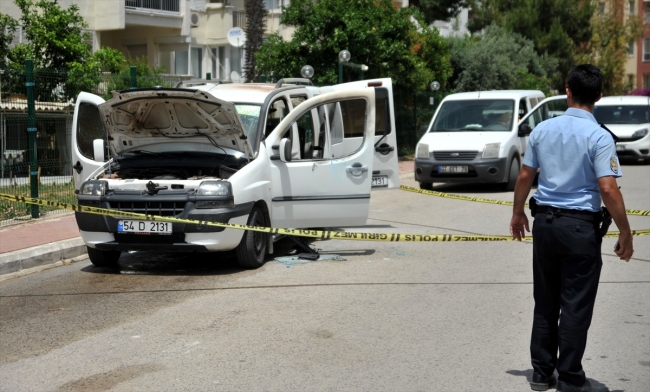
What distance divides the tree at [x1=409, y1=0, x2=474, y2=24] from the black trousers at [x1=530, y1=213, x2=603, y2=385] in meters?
37.9

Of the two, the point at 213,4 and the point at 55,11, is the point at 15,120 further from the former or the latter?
the point at 213,4

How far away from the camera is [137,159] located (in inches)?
390

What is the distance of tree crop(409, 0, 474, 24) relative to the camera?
42.6m

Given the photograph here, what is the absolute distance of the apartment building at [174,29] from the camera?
30.8 m

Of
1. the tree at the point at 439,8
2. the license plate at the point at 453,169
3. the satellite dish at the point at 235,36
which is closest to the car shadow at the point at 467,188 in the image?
the license plate at the point at 453,169

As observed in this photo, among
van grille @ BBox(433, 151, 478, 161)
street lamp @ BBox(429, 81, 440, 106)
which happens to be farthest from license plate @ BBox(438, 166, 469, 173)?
street lamp @ BBox(429, 81, 440, 106)

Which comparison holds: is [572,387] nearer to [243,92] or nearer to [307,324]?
[307,324]

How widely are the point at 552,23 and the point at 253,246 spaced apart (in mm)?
40273

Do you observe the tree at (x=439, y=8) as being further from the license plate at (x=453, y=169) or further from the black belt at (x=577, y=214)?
the black belt at (x=577, y=214)

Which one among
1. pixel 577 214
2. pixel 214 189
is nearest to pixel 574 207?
pixel 577 214

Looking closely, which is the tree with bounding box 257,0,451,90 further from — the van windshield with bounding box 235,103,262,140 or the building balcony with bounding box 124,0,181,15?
the van windshield with bounding box 235,103,262,140

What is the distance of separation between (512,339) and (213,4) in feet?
102

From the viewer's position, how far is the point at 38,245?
10.7 meters

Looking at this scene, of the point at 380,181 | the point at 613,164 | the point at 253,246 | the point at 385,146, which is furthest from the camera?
the point at 380,181
